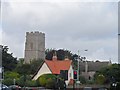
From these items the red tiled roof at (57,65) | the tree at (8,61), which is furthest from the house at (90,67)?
the tree at (8,61)

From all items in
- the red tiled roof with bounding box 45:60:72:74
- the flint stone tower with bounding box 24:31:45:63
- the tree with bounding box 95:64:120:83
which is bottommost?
the tree with bounding box 95:64:120:83

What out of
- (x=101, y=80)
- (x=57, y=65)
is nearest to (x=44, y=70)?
(x=57, y=65)

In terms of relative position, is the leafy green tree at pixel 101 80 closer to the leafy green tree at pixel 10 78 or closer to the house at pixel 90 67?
the leafy green tree at pixel 10 78

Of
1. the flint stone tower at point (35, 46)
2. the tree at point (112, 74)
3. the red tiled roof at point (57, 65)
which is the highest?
the flint stone tower at point (35, 46)

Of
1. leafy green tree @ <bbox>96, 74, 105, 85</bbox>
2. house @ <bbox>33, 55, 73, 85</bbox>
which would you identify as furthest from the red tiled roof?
leafy green tree @ <bbox>96, 74, 105, 85</bbox>

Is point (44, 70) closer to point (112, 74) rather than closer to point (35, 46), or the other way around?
point (112, 74)

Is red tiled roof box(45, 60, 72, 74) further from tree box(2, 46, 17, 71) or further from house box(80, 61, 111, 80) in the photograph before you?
house box(80, 61, 111, 80)

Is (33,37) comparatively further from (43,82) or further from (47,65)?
(43,82)

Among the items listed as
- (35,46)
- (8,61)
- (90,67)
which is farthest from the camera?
(35,46)

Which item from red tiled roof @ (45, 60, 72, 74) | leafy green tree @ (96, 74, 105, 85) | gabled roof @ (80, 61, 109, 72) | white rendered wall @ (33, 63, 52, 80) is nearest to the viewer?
leafy green tree @ (96, 74, 105, 85)

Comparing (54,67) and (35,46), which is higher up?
(35,46)

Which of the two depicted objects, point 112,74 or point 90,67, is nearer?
point 112,74

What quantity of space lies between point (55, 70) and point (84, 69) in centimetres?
2602

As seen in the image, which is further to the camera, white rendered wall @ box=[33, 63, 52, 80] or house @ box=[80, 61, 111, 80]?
house @ box=[80, 61, 111, 80]
